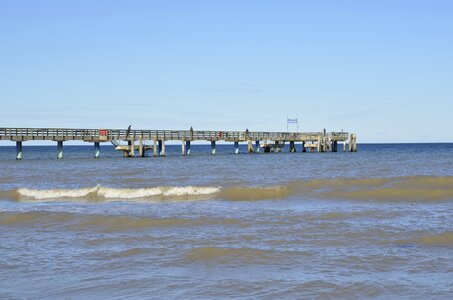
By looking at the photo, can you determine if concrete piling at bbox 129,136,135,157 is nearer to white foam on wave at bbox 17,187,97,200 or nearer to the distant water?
white foam on wave at bbox 17,187,97,200

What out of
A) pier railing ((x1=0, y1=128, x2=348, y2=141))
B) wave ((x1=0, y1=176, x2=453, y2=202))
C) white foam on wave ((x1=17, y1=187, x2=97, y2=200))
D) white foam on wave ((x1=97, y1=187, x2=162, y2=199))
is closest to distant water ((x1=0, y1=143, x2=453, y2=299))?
wave ((x1=0, y1=176, x2=453, y2=202))

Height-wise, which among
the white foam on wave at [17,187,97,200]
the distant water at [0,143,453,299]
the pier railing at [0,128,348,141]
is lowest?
the white foam on wave at [17,187,97,200]

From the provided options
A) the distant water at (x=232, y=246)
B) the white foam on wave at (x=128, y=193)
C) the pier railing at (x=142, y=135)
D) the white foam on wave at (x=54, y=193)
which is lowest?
the white foam on wave at (x=54, y=193)

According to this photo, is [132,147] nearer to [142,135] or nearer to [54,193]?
[142,135]

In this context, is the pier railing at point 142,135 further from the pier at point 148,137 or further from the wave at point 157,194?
the wave at point 157,194

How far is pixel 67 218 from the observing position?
15.2 metres

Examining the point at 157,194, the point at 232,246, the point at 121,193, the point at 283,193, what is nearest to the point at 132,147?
the point at 121,193

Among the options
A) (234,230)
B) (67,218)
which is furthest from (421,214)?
(67,218)

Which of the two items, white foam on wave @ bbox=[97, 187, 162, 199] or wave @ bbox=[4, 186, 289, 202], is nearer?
wave @ bbox=[4, 186, 289, 202]

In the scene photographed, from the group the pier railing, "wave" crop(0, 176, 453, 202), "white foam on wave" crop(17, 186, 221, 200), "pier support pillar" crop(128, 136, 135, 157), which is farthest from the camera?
"pier support pillar" crop(128, 136, 135, 157)

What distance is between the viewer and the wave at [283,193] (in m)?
19.9

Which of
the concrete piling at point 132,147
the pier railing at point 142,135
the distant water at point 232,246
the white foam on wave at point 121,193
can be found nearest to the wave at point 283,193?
the white foam on wave at point 121,193

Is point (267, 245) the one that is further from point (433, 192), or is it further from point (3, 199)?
point (3, 199)

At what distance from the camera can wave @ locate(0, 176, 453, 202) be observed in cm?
1992
